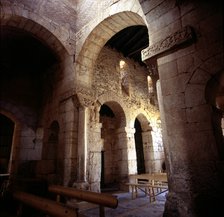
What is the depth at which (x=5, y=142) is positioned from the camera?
29.0 feet

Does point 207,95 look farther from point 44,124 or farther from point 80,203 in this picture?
point 44,124

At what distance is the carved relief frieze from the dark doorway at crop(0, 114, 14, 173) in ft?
29.2

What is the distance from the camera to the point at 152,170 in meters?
8.38

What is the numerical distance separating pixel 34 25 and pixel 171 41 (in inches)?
157

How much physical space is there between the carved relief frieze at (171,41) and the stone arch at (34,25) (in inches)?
134

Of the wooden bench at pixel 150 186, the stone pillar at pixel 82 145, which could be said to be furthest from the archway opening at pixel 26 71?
the wooden bench at pixel 150 186

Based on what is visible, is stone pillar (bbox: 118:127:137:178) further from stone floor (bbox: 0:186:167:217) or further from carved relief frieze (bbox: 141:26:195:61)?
carved relief frieze (bbox: 141:26:195:61)

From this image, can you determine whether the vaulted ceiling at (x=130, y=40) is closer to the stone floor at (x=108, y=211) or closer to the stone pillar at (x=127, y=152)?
the stone pillar at (x=127, y=152)

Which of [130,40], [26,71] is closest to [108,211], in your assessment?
[26,71]

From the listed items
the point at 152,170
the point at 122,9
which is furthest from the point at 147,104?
the point at 122,9

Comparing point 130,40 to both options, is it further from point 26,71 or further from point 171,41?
point 171,41

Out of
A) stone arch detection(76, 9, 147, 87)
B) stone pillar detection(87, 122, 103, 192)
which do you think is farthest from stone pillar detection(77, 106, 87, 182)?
stone arch detection(76, 9, 147, 87)

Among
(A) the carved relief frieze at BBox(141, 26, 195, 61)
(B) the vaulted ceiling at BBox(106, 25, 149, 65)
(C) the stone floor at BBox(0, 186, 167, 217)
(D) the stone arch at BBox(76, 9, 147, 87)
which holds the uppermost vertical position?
Answer: (B) the vaulted ceiling at BBox(106, 25, 149, 65)

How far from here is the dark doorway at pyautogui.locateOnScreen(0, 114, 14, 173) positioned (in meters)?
8.46
